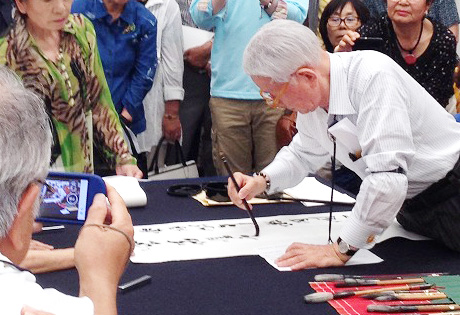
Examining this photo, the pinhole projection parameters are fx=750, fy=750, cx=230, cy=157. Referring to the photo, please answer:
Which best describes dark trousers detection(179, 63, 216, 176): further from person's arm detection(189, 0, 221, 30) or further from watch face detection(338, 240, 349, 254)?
watch face detection(338, 240, 349, 254)

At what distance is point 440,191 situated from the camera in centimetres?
208

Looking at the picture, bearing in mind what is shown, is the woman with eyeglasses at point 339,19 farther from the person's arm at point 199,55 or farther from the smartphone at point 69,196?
the smartphone at point 69,196

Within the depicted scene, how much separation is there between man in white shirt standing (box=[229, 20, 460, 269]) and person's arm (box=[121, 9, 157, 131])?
160cm

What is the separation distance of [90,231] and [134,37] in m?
2.31

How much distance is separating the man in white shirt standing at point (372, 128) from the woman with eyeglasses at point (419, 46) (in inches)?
46.6

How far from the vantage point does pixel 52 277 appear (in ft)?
5.95

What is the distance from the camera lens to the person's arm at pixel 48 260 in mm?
1830

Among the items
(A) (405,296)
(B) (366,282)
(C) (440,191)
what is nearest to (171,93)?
(C) (440,191)

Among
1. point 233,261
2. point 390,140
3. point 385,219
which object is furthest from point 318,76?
point 233,261

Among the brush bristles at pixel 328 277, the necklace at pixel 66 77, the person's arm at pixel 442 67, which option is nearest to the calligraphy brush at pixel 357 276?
the brush bristles at pixel 328 277

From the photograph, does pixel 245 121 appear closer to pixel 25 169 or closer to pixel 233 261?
pixel 233 261

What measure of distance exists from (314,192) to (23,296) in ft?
5.25

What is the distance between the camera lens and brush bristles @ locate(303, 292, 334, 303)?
5.43 feet

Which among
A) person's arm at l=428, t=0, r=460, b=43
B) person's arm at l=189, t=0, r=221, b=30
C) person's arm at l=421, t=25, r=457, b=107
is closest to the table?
person's arm at l=421, t=25, r=457, b=107
